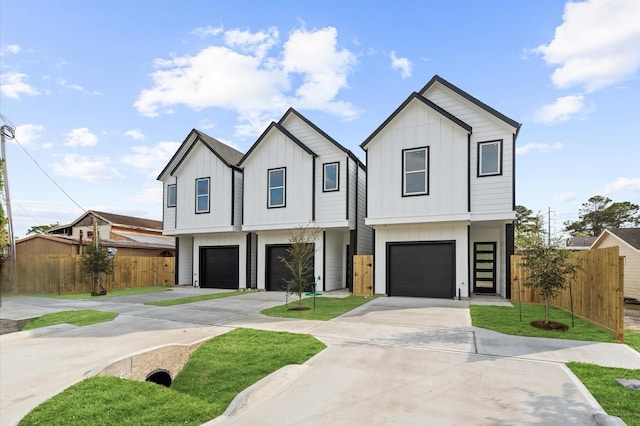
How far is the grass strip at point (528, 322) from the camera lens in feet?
24.9

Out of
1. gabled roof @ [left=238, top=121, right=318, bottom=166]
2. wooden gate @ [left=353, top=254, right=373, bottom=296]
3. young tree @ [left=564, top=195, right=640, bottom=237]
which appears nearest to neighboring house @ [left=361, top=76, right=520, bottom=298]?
wooden gate @ [left=353, top=254, right=373, bottom=296]

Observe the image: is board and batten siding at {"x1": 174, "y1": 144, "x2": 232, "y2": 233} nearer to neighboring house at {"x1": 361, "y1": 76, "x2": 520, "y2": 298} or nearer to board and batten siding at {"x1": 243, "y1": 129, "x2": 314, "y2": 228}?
board and batten siding at {"x1": 243, "y1": 129, "x2": 314, "y2": 228}

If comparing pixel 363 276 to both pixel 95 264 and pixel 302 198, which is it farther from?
pixel 95 264

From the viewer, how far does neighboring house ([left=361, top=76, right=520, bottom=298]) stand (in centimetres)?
1366

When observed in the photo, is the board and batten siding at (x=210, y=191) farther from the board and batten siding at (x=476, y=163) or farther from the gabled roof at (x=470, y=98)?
the board and batten siding at (x=476, y=163)

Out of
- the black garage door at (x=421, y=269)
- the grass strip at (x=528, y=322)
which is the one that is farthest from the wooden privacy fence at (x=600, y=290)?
the black garage door at (x=421, y=269)

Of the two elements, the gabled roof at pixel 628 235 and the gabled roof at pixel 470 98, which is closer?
the gabled roof at pixel 470 98


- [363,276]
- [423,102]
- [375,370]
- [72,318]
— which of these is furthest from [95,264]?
[423,102]

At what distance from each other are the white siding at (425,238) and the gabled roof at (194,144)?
30.9 ft

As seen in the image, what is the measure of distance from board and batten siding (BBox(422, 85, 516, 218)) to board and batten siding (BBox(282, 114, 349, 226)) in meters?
5.38

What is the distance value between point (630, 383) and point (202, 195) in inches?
734

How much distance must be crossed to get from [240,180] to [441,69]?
11.5 meters

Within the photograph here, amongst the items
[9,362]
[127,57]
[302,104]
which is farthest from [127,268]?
[9,362]

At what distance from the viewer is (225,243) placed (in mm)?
19484
